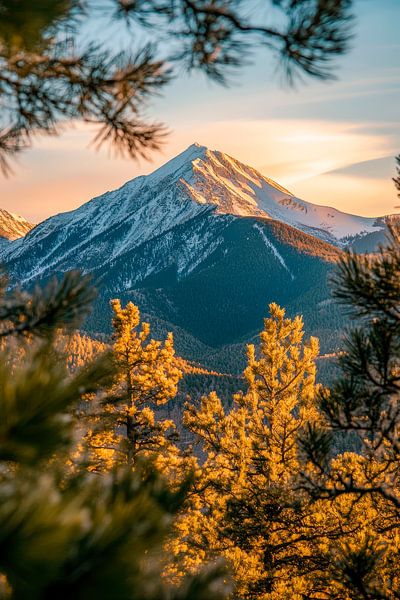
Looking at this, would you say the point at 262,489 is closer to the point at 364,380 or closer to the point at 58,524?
the point at 364,380

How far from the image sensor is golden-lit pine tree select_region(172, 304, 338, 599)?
1082 centimetres

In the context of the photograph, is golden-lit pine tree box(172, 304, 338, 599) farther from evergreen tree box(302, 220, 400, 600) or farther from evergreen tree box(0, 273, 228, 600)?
evergreen tree box(0, 273, 228, 600)

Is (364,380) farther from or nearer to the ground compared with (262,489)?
nearer to the ground

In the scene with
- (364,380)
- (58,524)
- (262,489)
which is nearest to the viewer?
(58,524)

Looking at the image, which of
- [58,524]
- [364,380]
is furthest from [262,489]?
[58,524]

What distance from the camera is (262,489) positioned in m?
10.8

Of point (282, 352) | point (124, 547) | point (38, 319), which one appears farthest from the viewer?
point (282, 352)

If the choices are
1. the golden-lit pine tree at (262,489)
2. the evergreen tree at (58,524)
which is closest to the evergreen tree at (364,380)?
the evergreen tree at (58,524)

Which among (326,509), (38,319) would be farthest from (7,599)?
(326,509)

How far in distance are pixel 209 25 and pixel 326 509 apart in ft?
31.7

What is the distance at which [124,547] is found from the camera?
4.22ft

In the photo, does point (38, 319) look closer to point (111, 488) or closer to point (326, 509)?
point (111, 488)

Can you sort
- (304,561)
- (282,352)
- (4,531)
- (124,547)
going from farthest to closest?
(282,352)
(304,561)
(124,547)
(4,531)

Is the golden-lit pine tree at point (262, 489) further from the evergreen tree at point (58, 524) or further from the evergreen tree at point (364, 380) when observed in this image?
the evergreen tree at point (58, 524)
